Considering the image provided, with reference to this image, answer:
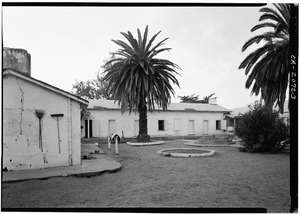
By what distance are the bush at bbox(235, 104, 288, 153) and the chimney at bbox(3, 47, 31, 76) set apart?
1117 cm

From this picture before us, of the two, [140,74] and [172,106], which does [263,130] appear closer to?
[140,74]

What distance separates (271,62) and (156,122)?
682 inches

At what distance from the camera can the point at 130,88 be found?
15.5 m

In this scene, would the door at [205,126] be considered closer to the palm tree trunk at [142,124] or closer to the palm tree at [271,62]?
the palm tree trunk at [142,124]

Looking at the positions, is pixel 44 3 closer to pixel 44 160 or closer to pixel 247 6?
pixel 247 6

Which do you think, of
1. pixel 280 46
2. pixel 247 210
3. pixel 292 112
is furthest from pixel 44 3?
pixel 280 46

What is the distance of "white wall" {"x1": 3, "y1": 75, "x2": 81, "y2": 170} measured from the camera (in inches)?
265

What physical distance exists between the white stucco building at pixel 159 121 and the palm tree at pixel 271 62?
13.2 m

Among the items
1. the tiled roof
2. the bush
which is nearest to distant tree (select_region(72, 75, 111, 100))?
the tiled roof

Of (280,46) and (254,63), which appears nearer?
(280,46)

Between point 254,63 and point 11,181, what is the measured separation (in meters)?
10.3

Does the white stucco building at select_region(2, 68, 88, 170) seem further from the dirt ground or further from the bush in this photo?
the bush

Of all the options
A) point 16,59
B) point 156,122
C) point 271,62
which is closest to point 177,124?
point 156,122

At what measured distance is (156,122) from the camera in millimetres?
24812
